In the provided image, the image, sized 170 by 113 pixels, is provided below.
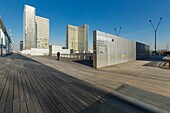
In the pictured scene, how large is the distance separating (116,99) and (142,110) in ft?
2.73

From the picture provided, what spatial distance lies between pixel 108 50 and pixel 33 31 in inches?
3402

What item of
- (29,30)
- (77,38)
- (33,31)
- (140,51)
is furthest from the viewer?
(33,31)

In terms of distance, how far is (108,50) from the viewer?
38.4ft

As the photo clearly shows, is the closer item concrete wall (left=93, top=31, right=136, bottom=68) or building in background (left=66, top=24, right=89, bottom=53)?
concrete wall (left=93, top=31, right=136, bottom=68)

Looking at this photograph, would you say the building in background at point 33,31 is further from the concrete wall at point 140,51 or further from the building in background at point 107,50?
the building in background at point 107,50

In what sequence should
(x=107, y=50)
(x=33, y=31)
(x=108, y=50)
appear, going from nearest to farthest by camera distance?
(x=107, y=50) < (x=108, y=50) < (x=33, y=31)

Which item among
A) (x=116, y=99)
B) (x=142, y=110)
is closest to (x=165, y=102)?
(x=142, y=110)

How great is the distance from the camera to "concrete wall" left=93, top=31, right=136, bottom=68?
10.2m

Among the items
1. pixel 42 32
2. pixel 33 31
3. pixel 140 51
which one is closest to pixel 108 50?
pixel 140 51

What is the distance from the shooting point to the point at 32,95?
3.63 meters

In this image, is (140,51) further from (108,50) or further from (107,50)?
(107,50)

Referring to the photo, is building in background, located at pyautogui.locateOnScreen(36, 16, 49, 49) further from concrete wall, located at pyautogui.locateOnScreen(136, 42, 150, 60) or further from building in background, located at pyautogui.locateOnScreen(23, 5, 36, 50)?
concrete wall, located at pyautogui.locateOnScreen(136, 42, 150, 60)

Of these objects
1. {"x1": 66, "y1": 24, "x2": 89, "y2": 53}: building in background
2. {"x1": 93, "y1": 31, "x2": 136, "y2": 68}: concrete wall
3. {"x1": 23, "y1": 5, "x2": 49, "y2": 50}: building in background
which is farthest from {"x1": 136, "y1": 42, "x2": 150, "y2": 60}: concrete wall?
{"x1": 23, "y1": 5, "x2": 49, "y2": 50}: building in background

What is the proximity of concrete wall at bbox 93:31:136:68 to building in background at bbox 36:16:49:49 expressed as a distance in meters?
75.6
